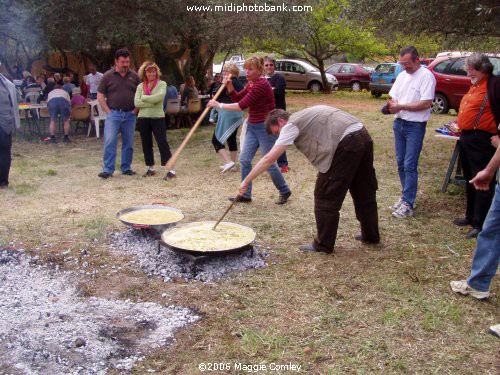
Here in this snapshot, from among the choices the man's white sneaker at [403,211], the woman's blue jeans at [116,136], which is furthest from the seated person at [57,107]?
the man's white sneaker at [403,211]

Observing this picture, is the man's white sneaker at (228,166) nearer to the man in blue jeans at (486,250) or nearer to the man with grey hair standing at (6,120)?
the man with grey hair standing at (6,120)

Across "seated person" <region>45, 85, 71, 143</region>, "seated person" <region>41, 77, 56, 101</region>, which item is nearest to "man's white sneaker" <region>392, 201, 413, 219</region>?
"seated person" <region>45, 85, 71, 143</region>

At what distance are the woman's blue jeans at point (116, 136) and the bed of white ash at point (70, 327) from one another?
151 inches

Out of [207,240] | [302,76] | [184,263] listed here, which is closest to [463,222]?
[207,240]

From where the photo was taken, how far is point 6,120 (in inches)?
288

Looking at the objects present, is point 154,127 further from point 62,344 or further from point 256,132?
point 62,344

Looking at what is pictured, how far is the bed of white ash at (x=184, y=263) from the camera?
4559mm

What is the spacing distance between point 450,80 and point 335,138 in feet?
38.1

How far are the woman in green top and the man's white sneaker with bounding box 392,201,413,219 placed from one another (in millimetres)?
3659

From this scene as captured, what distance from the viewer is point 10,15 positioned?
10727mm

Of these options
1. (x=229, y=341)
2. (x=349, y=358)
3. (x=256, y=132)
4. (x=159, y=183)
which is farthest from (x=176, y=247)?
(x=159, y=183)

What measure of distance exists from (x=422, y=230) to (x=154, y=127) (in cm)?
430

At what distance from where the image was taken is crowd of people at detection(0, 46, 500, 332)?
459cm

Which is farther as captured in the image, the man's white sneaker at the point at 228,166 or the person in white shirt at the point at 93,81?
the person in white shirt at the point at 93,81
